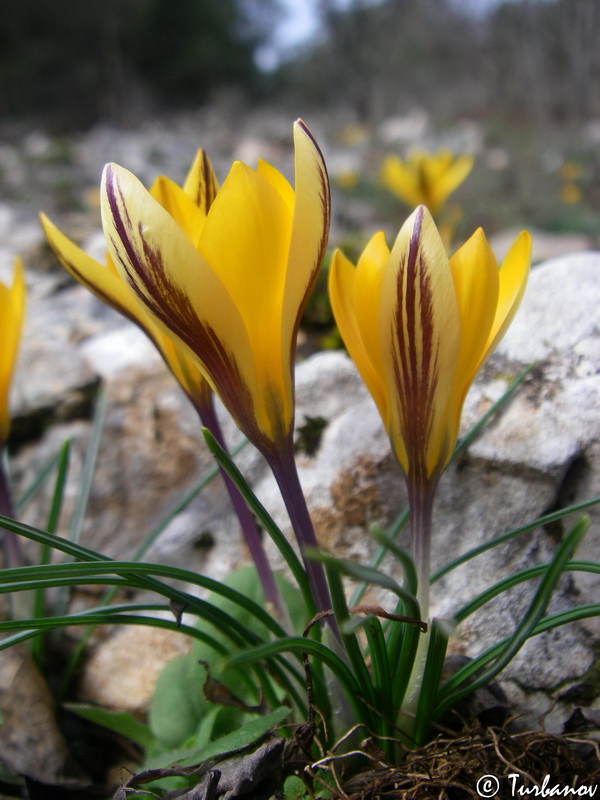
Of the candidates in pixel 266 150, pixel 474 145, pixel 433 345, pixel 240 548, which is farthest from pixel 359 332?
pixel 474 145

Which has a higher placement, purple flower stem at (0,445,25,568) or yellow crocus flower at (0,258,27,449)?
yellow crocus flower at (0,258,27,449)

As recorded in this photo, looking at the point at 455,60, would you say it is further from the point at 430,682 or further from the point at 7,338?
the point at 430,682

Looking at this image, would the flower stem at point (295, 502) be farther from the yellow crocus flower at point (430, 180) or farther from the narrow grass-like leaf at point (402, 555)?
the yellow crocus flower at point (430, 180)

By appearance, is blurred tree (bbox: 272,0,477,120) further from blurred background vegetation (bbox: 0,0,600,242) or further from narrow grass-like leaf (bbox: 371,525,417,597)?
narrow grass-like leaf (bbox: 371,525,417,597)

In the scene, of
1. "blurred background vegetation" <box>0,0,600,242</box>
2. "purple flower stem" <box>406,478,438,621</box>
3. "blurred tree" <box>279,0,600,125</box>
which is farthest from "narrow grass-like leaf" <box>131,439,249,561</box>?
"blurred tree" <box>279,0,600,125</box>

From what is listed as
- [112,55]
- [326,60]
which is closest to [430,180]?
[326,60]

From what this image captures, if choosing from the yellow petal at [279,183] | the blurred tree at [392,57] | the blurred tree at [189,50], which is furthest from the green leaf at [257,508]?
the blurred tree at [189,50]
